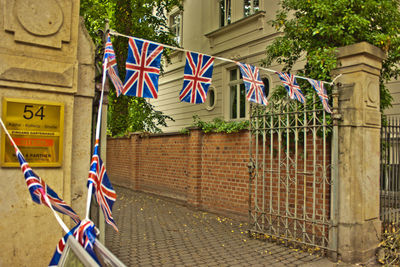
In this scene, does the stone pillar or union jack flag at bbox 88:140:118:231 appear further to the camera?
the stone pillar

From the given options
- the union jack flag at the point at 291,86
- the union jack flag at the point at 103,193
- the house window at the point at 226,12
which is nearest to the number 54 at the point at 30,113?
the union jack flag at the point at 103,193

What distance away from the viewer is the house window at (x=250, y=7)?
12471 mm

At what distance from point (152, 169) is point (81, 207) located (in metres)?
7.60

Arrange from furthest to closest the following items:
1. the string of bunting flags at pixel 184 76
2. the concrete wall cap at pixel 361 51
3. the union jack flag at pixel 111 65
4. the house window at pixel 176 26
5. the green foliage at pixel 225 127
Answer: the house window at pixel 176 26 → the green foliage at pixel 225 127 → the concrete wall cap at pixel 361 51 → the string of bunting flags at pixel 184 76 → the union jack flag at pixel 111 65

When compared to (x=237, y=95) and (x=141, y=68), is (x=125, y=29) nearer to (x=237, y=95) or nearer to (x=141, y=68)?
(x=237, y=95)

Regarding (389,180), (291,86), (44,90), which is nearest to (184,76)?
(291,86)

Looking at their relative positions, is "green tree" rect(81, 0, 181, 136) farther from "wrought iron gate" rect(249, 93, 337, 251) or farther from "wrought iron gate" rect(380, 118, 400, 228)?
"wrought iron gate" rect(380, 118, 400, 228)

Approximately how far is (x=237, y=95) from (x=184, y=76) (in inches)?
337

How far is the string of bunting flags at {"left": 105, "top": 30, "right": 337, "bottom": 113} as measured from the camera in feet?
13.4

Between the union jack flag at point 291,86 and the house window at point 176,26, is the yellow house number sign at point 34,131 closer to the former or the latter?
the union jack flag at point 291,86

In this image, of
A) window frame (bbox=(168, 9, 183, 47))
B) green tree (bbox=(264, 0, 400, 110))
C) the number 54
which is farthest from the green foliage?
window frame (bbox=(168, 9, 183, 47))

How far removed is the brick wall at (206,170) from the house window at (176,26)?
702cm

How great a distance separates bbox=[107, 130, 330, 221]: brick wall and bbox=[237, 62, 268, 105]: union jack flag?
4.29 ft

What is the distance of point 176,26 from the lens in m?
18.0
